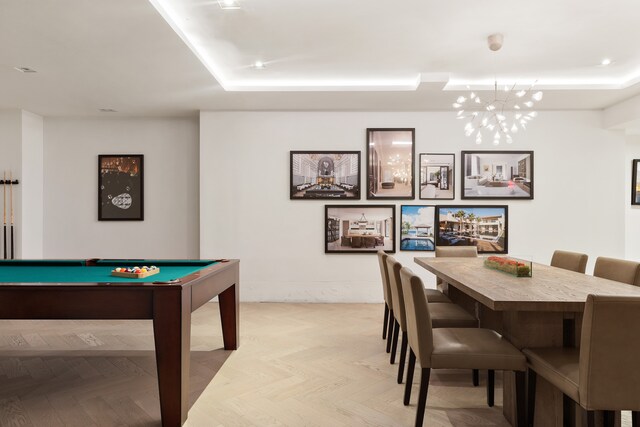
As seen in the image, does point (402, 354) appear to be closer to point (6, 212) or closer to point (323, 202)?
point (323, 202)

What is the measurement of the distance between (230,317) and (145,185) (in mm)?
3351

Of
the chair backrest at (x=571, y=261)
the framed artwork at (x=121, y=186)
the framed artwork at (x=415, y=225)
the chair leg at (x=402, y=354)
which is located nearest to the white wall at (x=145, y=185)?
the framed artwork at (x=121, y=186)

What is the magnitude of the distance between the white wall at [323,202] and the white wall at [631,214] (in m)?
Answer: 0.81

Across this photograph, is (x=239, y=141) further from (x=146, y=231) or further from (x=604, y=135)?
(x=604, y=135)

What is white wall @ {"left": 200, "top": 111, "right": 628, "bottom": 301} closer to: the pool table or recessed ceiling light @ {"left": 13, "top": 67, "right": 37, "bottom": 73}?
recessed ceiling light @ {"left": 13, "top": 67, "right": 37, "bottom": 73}

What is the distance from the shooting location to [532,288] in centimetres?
234

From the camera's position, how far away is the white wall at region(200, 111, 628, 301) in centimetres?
552

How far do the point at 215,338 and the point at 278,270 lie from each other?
1831 millimetres

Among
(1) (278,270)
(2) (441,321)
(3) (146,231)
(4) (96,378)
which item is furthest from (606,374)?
(3) (146,231)

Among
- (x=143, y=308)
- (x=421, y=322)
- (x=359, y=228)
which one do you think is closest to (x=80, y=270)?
(x=143, y=308)

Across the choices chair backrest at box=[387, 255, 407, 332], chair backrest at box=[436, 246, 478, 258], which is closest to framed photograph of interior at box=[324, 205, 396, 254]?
chair backrest at box=[436, 246, 478, 258]

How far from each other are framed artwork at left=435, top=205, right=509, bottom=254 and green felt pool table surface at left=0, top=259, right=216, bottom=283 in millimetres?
3405

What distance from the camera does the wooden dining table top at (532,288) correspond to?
1.96 meters

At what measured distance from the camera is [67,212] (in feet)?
19.5
